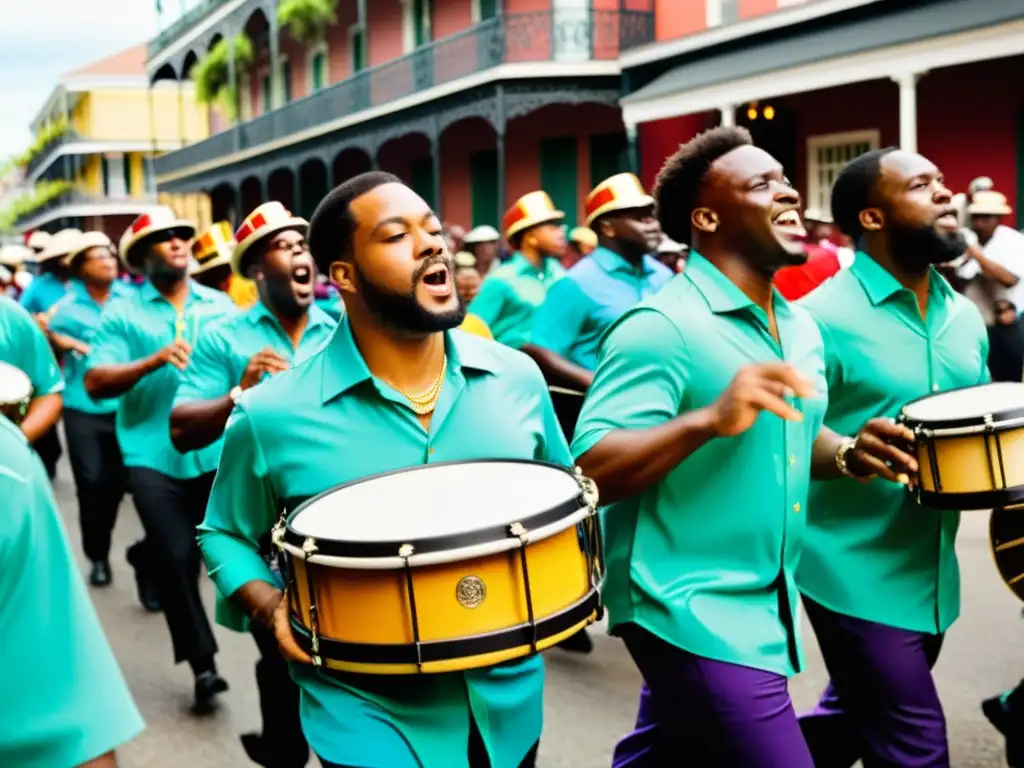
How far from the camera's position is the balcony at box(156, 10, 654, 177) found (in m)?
21.6

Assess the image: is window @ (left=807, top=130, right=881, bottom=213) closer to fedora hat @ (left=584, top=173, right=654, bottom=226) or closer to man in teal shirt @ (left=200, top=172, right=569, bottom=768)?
fedora hat @ (left=584, top=173, right=654, bottom=226)

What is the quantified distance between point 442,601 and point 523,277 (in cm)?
674

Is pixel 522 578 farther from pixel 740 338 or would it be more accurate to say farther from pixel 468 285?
pixel 468 285

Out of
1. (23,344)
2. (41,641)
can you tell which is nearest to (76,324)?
(23,344)

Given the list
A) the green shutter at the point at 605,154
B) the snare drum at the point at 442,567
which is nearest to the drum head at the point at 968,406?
the snare drum at the point at 442,567

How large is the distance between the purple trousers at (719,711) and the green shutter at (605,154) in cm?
1947

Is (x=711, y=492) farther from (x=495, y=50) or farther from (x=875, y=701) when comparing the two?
(x=495, y=50)

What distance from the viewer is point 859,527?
12.9 ft

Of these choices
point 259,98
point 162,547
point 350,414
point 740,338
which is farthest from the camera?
point 259,98

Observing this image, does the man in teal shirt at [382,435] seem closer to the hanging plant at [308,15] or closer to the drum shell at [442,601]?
the drum shell at [442,601]

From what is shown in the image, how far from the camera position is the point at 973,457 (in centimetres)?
351

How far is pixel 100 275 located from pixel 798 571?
681 centimetres

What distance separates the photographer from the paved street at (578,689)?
5301 mm

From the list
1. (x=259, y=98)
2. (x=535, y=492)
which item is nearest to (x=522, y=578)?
(x=535, y=492)
